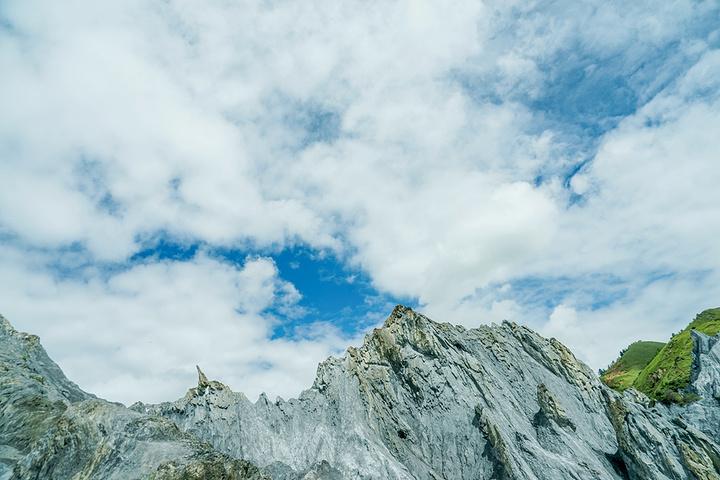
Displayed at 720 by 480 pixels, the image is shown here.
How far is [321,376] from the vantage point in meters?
63.2

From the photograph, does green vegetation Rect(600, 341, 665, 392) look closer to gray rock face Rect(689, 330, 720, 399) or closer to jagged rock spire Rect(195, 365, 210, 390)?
gray rock face Rect(689, 330, 720, 399)

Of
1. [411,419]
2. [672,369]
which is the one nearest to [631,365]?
[672,369]

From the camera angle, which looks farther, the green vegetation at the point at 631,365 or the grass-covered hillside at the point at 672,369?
the green vegetation at the point at 631,365

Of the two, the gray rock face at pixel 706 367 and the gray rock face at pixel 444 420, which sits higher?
the gray rock face at pixel 706 367

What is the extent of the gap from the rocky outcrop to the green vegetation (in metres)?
148

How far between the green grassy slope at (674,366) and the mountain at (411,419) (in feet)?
79.1

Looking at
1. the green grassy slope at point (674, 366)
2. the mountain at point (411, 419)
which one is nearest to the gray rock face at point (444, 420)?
the mountain at point (411, 419)

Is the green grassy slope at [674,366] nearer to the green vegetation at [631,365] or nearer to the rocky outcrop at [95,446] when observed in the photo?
the green vegetation at [631,365]

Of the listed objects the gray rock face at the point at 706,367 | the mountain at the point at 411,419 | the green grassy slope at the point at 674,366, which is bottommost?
the mountain at the point at 411,419

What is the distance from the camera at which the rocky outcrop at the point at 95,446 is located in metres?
25.8

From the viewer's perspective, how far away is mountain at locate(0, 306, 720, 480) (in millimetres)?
30750

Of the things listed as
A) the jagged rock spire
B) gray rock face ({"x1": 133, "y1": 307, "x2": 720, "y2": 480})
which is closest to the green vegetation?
gray rock face ({"x1": 133, "y1": 307, "x2": 720, "y2": 480})

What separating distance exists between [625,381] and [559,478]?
117162 mm

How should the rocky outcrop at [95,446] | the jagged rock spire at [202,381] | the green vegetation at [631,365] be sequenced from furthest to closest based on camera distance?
the green vegetation at [631,365], the jagged rock spire at [202,381], the rocky outcrop at [95,446]
